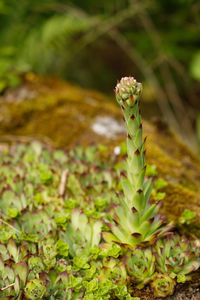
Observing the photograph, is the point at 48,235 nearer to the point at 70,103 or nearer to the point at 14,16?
the point at 70,103

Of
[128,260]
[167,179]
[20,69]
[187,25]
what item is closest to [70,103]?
[20,69]

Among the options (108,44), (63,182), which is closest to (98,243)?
(63,182)

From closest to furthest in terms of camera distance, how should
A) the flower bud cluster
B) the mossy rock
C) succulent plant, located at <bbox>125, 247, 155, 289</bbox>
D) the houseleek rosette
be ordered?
the flower bud cluster, the houseleek rosette, succulent plant, located at <bbox>125, 247, 155, 289</bbox>, the mossy rock

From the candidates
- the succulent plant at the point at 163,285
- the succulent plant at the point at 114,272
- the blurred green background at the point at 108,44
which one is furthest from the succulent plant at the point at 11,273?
the blurred green background at the point at 108,44

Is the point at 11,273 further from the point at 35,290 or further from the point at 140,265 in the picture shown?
the point at 140,265

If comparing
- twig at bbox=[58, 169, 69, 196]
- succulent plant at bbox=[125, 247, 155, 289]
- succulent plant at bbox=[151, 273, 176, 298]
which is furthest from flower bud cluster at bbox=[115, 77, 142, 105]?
twig at bbox=[58, 169, 69, 196]

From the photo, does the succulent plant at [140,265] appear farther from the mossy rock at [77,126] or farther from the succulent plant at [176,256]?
the mossy rock at [77,126]

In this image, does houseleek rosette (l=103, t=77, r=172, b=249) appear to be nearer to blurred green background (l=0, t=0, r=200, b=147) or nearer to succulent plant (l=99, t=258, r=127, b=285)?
succulent plant (l=99, t=258, r=127, b=285)
